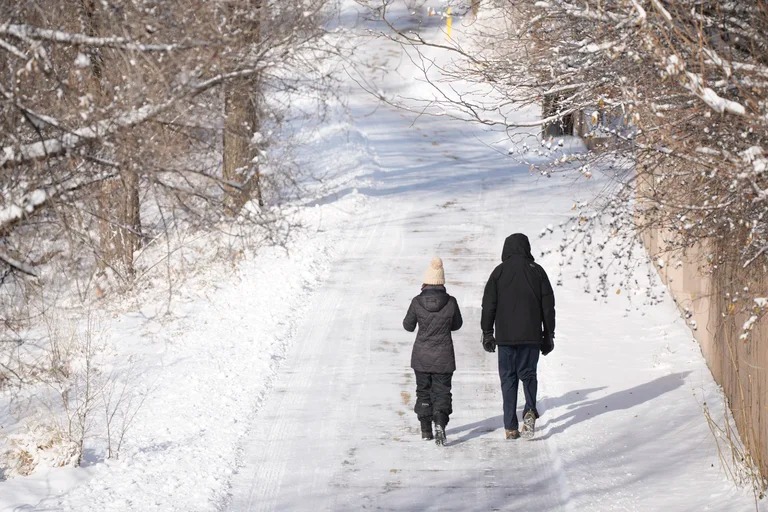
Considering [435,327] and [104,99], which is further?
[435,327]

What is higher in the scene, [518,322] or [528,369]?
[518,322]

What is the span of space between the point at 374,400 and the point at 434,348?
4.85 ft

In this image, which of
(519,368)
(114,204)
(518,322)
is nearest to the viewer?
(518,322)

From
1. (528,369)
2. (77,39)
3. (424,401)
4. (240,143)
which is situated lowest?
(424,401)

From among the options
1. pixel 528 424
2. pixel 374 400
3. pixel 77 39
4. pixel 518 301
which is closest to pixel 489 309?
pixel 518 301

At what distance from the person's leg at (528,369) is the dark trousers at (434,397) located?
0.70 metres

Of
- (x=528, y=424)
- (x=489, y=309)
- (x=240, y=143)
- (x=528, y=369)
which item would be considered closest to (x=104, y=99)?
(x=489, y=309)

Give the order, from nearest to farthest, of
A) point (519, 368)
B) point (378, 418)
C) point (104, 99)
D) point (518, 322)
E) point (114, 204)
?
point (104, 99) < point (518, 322) < point (519, 368) < point (378, 418) < point (114, 204)

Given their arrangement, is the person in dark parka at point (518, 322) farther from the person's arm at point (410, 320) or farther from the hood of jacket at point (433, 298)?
the person's arm at point (410, 320)

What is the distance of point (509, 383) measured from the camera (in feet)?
31.3

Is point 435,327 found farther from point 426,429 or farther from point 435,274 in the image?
point 426,429

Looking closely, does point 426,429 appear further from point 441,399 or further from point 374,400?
point 374,400

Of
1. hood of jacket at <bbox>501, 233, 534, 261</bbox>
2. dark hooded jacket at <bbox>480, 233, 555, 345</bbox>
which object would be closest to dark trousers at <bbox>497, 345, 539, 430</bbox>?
dark hooded jacket at <bbox>480, 233, 555, 345</bbox>

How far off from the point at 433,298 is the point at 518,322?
815 millimetres
